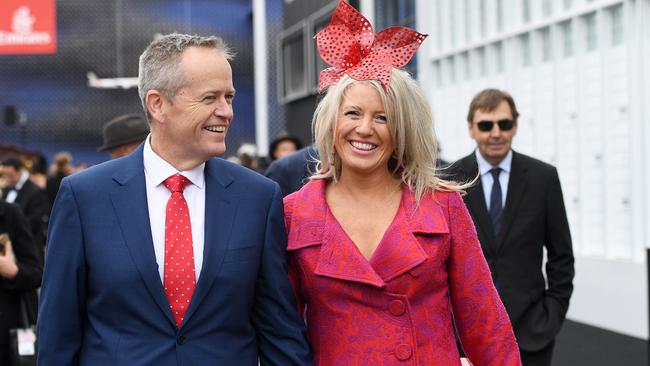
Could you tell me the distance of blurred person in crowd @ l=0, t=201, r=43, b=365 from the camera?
199 inches

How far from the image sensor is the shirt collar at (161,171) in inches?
119

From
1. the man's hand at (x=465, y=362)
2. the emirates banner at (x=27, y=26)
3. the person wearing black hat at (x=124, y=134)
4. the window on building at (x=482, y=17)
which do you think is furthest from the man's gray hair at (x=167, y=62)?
the emirates banner at (x=27, y=26)

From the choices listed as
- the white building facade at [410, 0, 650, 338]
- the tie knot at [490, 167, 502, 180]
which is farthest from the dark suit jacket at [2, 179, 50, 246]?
the tie knot at [490, 167, 502, 180]

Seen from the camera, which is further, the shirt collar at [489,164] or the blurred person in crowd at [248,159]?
the blurred person in crowd at [248,159]

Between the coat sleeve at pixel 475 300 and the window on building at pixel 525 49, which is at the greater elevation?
the window on building at pixel 525 49

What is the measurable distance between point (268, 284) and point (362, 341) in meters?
0.32

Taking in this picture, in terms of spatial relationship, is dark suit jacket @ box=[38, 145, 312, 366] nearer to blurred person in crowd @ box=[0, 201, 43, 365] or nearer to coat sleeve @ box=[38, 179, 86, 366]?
coat sleeve @ box=[38, 179, 86, 366]

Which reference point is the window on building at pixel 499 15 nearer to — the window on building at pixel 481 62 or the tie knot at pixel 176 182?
the window on building at pixel 481 62

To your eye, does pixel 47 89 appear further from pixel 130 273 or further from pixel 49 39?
pixel 130 273

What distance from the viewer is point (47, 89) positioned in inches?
1226

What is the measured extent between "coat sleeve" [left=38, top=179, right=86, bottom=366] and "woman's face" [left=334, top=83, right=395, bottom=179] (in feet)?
2.68

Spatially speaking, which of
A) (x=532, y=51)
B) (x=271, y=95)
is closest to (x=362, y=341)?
(x=532, y=51)

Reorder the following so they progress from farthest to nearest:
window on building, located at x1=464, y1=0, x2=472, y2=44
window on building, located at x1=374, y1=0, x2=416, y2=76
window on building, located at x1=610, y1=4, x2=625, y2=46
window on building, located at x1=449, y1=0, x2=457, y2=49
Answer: window on building, located at x1=374, y1=0, x2=416, y2=76, window on building, located at x1=449, y1=0, x2=457, y2=49, window on building, located at x1=464, y1=0, x2=472, y2=44, window on building, located at x1=610, y1=4, x2=625, y2=46

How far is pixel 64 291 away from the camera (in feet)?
9.46
